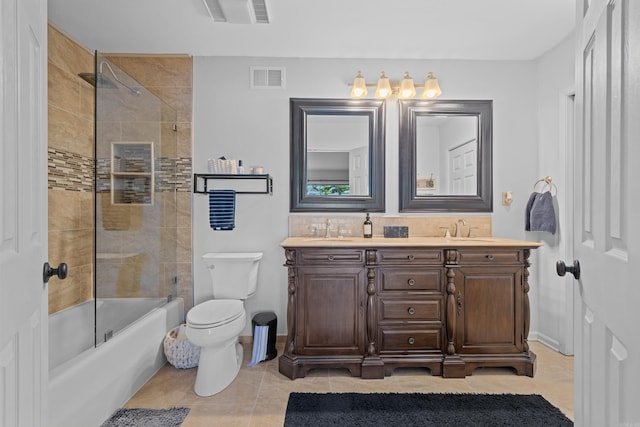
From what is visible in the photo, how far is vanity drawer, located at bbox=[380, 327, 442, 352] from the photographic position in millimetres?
2264

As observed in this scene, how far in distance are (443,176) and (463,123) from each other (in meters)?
0.50

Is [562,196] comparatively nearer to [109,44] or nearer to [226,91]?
[226,91]

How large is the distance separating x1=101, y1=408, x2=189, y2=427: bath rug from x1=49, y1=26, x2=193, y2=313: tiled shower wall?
0.94 meters

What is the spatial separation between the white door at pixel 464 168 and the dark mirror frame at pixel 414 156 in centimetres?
4

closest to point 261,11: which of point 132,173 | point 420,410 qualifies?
point 132,173

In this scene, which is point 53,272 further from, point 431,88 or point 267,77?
point 431,88

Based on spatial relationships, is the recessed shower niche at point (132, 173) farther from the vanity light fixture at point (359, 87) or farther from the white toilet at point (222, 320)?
the vanity light fixture at point (359, 87)

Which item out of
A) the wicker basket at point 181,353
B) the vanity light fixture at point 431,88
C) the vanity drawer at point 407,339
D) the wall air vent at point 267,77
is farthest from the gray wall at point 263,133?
the vanity drawer at point 407,339

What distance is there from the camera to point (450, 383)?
2186mm

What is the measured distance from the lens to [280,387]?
214 cm

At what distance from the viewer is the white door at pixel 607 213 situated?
676mm

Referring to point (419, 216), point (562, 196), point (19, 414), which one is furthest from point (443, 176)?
point (19, 414)

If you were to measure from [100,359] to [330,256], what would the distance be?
4.71 feet

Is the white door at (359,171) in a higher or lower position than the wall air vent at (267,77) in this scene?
lower
